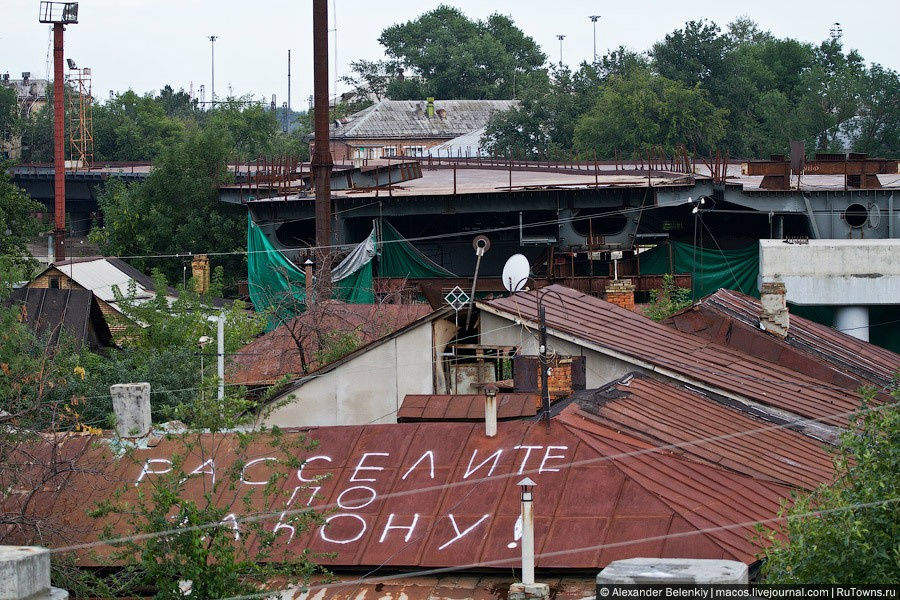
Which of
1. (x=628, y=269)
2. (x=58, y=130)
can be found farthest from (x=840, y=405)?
(x=58, y=130)

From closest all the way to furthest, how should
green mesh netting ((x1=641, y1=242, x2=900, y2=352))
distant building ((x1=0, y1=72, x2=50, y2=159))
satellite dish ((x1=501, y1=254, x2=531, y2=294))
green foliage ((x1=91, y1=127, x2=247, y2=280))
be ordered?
satellite dish ((x1=501, y1=254, x2=531, y2=294)) → green mesh netting ((x1=641, y1=242, x2=900, y2=352)) → green foliage ((x1=91, y1=127, x2=247, y2=280)) → distant building ((x1=0, y1=72, x2=50, y2=159))

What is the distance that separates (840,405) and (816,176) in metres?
29.3

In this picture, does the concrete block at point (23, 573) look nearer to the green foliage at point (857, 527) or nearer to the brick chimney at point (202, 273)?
the green foliage at point (857, 527)

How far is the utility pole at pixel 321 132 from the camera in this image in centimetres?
3644

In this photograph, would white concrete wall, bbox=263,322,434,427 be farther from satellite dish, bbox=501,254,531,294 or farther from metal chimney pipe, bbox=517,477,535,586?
metal chimney pipe, bbox=517,477,535,586

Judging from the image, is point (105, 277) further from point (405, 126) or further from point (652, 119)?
point (405, 126)

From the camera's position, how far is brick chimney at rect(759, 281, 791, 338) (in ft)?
86.0

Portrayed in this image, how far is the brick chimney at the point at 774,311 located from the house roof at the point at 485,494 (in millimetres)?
9107

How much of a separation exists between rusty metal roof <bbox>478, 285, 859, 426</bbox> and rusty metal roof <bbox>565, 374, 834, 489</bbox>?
0.59 m

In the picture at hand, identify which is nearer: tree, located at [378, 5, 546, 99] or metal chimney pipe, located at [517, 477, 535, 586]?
metal chimney pipe, located at [517, 477, 535, 586]

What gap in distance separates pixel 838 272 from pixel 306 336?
15.3 m

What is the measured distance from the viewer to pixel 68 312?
1337 inches

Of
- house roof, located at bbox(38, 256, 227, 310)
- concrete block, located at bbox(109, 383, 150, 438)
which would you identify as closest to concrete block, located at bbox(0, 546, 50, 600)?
concrete block, located at bbox(109, 383, 150, 438)

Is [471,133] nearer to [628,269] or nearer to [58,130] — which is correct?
[58,130]
